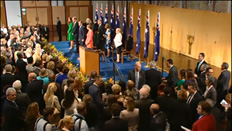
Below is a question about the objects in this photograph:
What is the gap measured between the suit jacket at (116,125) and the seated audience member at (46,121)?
0.71 meters

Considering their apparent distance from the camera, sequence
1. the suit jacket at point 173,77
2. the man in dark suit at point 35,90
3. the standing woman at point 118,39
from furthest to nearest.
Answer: the standing woman at point 118,39 < the suit jacket at point 173,77 < the man in dark suit at point 35,90

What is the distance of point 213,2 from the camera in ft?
33.9

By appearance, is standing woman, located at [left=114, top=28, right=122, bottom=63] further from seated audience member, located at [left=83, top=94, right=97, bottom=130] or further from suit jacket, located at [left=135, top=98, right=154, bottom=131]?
seated audience member, located at [left=83, top=94, right=97, bottom=130]

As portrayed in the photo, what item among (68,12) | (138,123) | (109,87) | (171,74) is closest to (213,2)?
(171,74)

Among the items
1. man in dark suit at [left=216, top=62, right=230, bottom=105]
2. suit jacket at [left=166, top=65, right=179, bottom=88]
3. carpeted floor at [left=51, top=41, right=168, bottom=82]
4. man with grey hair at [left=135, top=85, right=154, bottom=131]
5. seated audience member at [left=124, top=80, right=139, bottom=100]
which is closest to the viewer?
man with grey hair at [left=135, top=85, right=154, bottom=131]

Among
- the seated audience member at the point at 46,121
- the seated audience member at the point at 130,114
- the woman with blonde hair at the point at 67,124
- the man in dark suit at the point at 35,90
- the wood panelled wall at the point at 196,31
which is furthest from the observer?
the wood panelled wall at the point at 196,31

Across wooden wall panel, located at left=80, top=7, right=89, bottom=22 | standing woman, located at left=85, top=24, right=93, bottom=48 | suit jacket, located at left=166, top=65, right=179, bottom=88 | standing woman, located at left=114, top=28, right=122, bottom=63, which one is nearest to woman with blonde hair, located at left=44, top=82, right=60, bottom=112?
suit jacket, located at left=166, top=65, right=179, bottom=88

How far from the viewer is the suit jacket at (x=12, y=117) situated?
402 centimetres

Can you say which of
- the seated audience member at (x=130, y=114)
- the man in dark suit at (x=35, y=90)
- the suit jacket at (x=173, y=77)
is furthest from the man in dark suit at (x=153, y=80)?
the man in dark suit at (x=35, y=90)

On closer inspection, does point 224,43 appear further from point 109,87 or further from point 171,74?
point 109,87

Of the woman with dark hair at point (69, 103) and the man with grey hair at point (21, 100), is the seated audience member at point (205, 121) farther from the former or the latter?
the man with grey hair at point (21, 100)

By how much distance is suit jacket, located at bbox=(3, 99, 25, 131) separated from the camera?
4023mm

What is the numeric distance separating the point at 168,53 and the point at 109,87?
351 inches

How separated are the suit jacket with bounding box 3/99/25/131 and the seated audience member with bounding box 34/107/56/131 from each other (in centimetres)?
83
